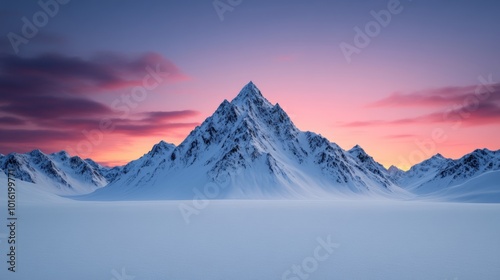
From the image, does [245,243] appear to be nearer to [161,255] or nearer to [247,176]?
[161,255]

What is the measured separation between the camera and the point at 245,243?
25.1 m

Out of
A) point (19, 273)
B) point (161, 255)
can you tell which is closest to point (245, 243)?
point (161, 255)

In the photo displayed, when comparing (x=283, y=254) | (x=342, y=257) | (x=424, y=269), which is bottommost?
(x=424, y=269)

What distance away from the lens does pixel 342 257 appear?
2108 cm

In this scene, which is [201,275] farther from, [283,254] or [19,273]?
[19,273]

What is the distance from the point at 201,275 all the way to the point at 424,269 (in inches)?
470

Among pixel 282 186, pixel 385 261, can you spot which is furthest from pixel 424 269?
pixel 282 186

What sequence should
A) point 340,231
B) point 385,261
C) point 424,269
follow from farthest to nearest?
point 340,231, point 385,261, point 424,269

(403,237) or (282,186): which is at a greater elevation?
(282,186)

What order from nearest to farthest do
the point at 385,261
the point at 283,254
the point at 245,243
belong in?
the point at 385,261 → the point at 283,254 → the point at 245,243

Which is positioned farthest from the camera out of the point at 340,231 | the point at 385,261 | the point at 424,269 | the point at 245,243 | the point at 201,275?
the point at 340,231

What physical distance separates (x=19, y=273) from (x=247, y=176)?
561 feet

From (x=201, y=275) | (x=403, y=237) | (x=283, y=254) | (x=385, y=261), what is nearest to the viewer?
(x=201, y=275)

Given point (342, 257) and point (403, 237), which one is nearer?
point (342, 257)
